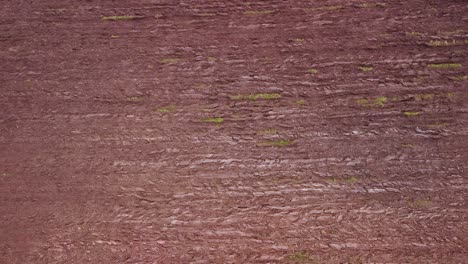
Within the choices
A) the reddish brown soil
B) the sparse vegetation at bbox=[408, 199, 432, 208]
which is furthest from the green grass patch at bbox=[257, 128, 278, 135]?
the sparse vegetation at bbox=[408, 199, 432, 208]

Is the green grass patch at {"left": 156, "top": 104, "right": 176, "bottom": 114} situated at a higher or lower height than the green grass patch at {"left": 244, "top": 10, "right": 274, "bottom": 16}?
lower

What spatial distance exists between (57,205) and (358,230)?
0.46 metres

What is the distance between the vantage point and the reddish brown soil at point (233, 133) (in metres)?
0.73

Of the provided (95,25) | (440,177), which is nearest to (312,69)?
(440,177)

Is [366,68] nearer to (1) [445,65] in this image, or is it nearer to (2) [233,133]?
(1) [445,65]

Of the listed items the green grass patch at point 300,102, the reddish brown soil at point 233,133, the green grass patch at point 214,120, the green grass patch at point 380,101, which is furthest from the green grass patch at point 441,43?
the green grass patch at point 214,120

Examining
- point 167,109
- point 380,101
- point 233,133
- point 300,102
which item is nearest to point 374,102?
point 380,101

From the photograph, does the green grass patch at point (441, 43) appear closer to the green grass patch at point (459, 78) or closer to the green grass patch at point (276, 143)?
the green grass patch at point (459, 78)

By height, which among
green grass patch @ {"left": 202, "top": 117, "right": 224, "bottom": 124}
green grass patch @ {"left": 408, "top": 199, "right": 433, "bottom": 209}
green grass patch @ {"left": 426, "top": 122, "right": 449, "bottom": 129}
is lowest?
green grass patch @ {"left": 408, "top": 199, "right": 433, "bottom": 209}

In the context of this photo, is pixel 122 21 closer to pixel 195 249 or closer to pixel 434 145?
pixel 195 249

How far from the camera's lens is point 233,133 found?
0.78 m

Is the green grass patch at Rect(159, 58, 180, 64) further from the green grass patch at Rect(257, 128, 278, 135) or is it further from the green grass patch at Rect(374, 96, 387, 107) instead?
the green grass patch at Rect(374, 96, 387, 107)

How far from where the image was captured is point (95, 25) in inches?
32.8

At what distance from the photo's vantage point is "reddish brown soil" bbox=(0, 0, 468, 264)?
73 cm
